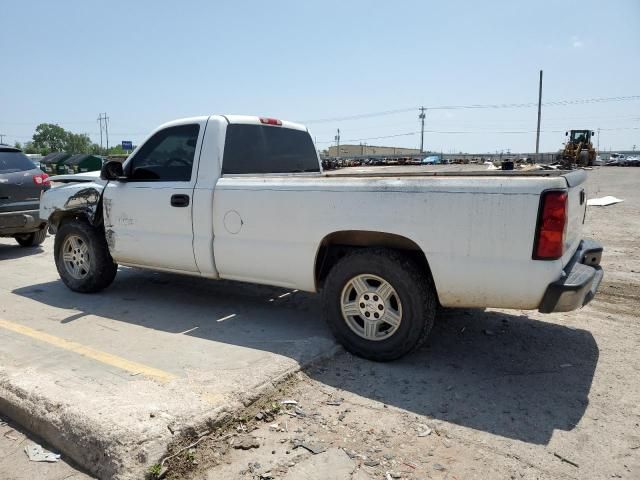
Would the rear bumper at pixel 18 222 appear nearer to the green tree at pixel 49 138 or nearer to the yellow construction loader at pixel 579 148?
the yellow construction loader at pixel 579 148

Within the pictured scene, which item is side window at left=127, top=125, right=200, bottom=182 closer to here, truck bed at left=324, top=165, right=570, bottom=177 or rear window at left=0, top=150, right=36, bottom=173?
truck bed at left=324, top=165, right=570, bottom=177

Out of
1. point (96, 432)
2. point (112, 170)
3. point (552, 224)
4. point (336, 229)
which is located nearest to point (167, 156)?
point (112, 170)

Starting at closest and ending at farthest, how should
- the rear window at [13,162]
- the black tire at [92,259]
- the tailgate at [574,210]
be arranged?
the tailgate at [574,210]
the black tire at [92,259]
the rear window at [13,162]

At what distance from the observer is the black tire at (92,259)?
579 cm

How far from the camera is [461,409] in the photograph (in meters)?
3.32

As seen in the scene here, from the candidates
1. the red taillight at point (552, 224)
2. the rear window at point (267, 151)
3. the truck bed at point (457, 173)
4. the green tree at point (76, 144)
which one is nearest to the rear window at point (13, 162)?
the rear window at point (267, 151)

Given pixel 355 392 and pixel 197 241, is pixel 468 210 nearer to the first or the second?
pixel 355 392

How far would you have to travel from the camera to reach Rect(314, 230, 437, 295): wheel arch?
3.89m

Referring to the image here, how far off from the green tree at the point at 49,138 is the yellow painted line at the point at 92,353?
5218 inches

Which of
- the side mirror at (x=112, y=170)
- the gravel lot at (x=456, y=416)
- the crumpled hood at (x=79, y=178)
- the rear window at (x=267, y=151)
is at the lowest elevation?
the gravel lot at (x=456, y=416)

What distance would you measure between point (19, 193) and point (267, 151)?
17.4 feet

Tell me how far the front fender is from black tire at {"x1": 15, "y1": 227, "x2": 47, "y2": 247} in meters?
3.50

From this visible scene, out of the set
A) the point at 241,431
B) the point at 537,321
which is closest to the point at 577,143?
the point at 537,321

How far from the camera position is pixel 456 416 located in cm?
323
